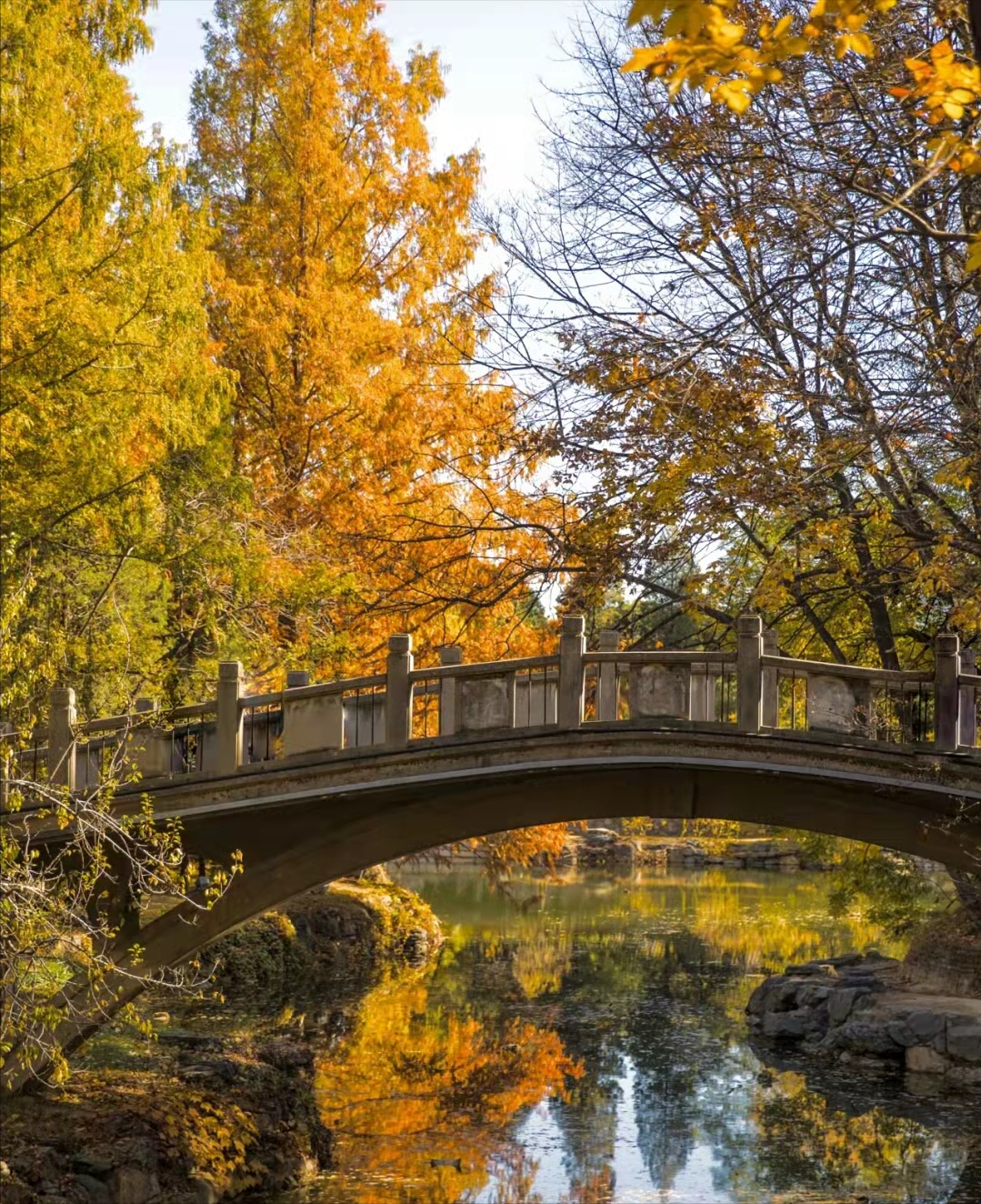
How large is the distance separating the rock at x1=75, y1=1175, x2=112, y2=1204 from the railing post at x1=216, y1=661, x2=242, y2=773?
359 centimetres

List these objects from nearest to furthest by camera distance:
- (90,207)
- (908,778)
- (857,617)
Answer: (908,778) < (90,207) < (857,617)

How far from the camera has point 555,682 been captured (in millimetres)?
13250

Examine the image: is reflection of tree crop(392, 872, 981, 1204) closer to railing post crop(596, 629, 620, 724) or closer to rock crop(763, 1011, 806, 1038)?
rock crop(763, 1011, 806, 1038)

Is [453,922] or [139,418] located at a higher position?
[139,418]

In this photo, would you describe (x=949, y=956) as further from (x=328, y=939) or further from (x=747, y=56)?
(x=747, y=56)

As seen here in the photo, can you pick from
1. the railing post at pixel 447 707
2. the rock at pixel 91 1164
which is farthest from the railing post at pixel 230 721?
the rock at pixel 91 1164

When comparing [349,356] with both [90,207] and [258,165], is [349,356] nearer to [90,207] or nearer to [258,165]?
[258,165]

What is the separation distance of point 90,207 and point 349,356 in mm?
7246

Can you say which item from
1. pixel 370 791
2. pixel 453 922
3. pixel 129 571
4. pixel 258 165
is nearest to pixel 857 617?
pixel 370 791

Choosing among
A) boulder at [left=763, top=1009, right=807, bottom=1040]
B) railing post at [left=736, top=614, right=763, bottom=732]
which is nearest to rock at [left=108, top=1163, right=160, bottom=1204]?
railing post at [left=736, top=614, right=763, bottom=732]

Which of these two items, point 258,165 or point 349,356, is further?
point 258,165

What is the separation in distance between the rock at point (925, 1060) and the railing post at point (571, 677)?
29.1 feet

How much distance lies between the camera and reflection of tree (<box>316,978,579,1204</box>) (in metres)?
14.8

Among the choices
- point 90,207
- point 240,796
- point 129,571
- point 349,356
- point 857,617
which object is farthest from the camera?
point 349,356
